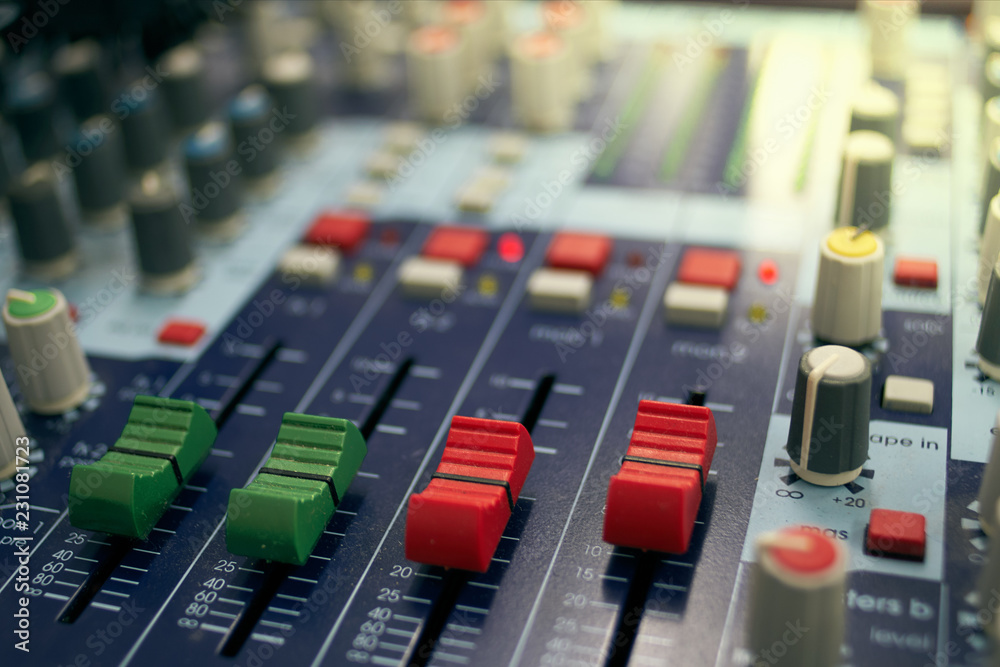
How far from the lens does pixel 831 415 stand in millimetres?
2627

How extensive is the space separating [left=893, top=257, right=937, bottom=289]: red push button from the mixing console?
0.01m

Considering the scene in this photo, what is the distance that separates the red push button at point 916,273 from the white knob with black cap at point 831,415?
873 millimetres

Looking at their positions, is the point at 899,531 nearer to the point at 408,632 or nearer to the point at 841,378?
the point at 841,378

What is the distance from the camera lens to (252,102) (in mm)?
4289

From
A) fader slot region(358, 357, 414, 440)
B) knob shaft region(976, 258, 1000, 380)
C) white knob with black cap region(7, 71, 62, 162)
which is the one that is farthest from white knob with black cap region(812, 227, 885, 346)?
white knob with black cap region(7, 71, 62, 162)

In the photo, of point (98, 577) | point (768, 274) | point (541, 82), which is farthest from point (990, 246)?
point (98, 577)

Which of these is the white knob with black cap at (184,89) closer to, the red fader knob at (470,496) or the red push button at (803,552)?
the red fader knob at (470,496)

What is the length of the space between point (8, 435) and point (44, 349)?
280mm

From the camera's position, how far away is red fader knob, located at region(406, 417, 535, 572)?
2.57 metres

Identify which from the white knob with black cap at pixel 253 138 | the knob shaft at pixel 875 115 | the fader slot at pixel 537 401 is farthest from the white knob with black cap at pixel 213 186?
the knob shaft at pixel 875 115

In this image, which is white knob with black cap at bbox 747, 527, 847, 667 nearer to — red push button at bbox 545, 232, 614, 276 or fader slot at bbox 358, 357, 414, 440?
fader slot at bbox 358, 357, 414, 440

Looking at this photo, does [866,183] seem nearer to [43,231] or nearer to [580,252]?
[580,252]

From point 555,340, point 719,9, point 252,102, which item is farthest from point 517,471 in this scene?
point 719,9

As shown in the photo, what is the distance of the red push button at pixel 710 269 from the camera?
348 cm
